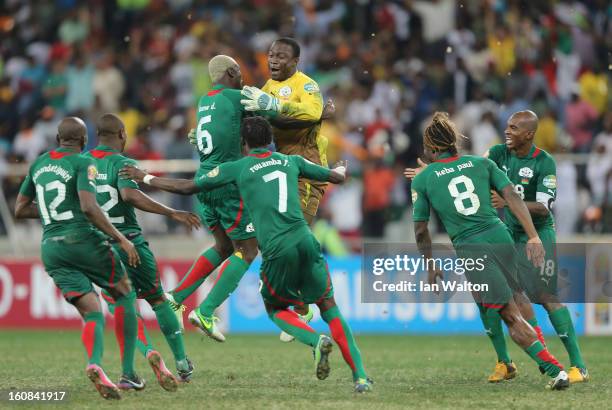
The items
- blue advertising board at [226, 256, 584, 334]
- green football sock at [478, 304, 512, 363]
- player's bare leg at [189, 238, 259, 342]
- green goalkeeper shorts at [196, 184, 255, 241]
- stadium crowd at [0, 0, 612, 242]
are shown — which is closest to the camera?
green football sock at [478, 304, 512, 363]

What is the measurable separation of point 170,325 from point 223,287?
683 mm

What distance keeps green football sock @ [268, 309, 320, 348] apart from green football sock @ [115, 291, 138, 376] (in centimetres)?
118

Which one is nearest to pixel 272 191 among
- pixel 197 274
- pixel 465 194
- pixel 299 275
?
pixel 299 275

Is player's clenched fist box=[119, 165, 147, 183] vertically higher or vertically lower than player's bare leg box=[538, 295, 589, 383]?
higher

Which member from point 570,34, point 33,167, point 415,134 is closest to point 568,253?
point 415,134

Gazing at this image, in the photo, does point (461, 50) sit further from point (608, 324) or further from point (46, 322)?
point (46, 322)

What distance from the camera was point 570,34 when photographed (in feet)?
65.3

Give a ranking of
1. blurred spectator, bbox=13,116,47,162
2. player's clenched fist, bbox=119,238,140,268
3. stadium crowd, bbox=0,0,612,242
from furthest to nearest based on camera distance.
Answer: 1. blurred spectator, bbox=13,116,47,162
2. stadium crowd, bbox=0,0,612,242
3. player's clenched fist, bbox=119,238,140,268

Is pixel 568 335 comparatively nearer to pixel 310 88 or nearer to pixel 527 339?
pixel 527 339

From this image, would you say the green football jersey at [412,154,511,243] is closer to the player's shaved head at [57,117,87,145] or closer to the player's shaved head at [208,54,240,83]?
the player's shaved head at [208,54,240,83]

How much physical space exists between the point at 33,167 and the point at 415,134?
33.1ft

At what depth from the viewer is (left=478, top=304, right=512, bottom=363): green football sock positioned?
1048cm

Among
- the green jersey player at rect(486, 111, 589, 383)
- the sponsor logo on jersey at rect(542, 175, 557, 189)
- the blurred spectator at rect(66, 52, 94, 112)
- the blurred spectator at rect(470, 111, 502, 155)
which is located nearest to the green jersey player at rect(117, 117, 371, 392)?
the green jersey player at rect(486, 111, 589, 383)

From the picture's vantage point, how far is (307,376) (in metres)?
11.5
